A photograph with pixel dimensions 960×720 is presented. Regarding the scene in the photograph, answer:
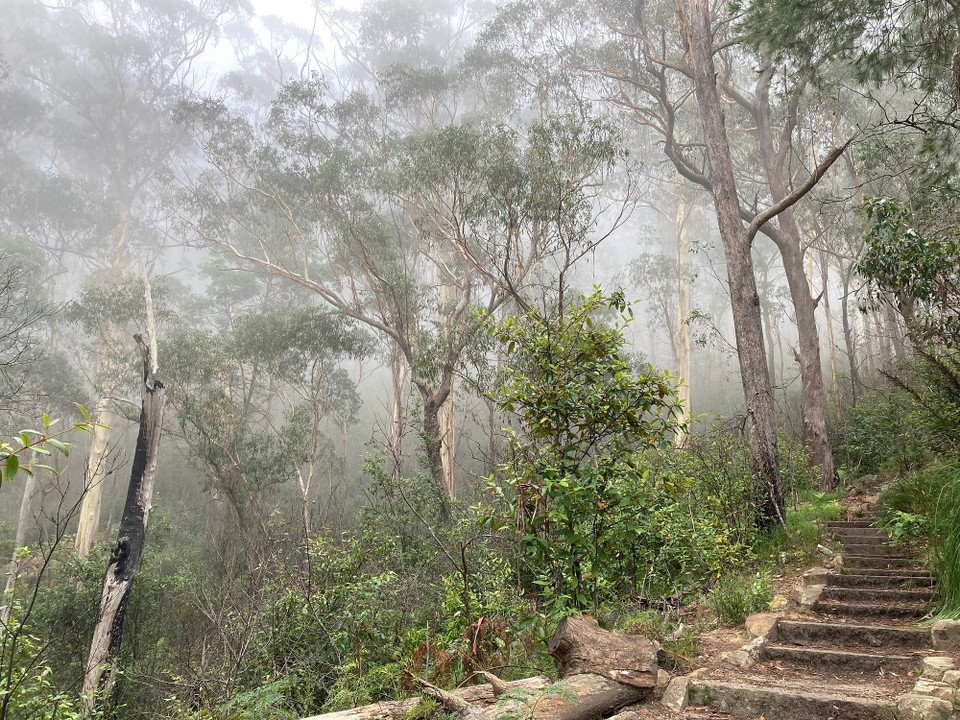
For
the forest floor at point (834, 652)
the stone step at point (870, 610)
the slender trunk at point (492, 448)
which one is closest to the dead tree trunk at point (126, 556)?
the slender trunk at point (492, 448)

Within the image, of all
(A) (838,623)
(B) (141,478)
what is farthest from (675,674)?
(B) (141,478)

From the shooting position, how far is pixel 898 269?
656cm

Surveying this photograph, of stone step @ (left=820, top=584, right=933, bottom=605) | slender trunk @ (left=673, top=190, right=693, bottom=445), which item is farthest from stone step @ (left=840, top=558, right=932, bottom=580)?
slender trunk @ (left=673, top=190, right=693, bottom=445)

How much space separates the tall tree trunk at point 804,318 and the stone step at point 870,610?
579 centimetres

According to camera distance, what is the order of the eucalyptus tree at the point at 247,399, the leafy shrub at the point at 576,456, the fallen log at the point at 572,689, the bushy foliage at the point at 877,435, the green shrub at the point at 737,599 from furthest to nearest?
the eucalyptus tree at the point at 247,399
the bushy foliage at the point at 877,435
the green shrub at the point at 737,599
the leafy shrub at the point at 576,456
the fallen log at the point at 572,689

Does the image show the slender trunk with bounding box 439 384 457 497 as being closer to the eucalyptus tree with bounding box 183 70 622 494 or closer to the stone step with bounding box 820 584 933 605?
the eucalyptus tree with bounding box 183 70 622 494

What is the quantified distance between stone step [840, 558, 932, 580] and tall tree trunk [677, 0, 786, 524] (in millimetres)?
1097

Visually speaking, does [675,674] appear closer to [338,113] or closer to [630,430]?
[630,430]

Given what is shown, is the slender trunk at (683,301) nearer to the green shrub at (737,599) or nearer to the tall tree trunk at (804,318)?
the tall tree trunk at (804,318)

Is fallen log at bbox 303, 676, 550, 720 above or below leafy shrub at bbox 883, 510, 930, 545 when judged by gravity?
below

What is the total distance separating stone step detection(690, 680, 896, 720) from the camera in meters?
3.26

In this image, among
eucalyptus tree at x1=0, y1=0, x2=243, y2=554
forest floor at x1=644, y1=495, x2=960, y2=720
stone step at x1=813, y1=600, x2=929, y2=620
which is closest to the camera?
forest floor at x1=644, y1=495, x2=960, y2=720

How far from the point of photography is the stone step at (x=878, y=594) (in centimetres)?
517

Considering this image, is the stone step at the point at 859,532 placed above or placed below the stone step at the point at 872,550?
above
